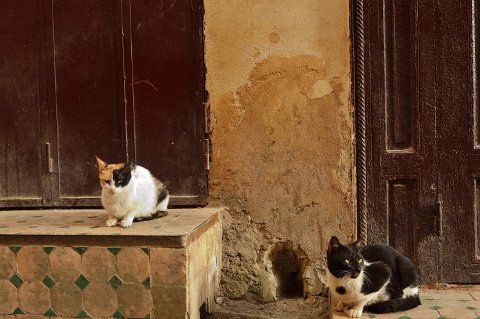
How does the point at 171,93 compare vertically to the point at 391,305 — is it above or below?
above

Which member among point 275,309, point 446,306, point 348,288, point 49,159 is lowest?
point 275,309

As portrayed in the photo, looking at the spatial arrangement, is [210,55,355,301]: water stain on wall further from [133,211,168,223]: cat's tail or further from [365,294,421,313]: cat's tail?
[365,294,421,313]: cat's tail

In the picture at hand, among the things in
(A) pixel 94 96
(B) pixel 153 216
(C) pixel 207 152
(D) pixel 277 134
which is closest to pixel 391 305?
(D) pixel 277 134

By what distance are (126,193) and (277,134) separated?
124 centimetres

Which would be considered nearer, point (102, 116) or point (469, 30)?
point (469, 30)

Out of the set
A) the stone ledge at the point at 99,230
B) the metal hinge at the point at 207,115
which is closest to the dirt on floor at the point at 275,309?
the stone ledge at the point at 99,230

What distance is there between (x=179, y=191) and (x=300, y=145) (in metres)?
0.96

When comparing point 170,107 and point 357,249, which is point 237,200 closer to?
point 170,107

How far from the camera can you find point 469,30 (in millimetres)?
3707

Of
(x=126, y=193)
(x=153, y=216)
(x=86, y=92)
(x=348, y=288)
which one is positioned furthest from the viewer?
(x=86, y=92)

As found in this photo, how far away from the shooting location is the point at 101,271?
9.77 feet

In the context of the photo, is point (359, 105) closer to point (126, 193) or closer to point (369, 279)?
point (369, 279)

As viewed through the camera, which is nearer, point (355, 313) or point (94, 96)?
point (355, 313)

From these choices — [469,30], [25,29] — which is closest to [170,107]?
[25,29]
